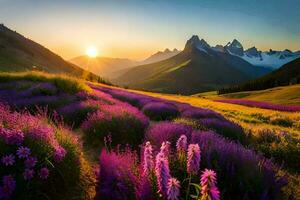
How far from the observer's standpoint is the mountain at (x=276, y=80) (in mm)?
134750

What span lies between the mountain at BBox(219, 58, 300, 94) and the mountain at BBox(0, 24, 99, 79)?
62180 millimetres

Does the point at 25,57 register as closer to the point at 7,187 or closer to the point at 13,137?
the point at 13,137

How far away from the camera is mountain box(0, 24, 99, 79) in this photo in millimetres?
62581

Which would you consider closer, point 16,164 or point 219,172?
point 16,164

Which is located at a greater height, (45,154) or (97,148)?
(45,154)

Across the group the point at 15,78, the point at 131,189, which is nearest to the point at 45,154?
the point at 131,189

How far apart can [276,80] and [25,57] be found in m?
101

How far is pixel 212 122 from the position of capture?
13.7m

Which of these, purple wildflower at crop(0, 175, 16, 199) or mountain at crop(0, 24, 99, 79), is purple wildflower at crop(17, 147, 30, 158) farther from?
mountain at crop(0, 24, 99, 79)

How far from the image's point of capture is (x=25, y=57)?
78.2m

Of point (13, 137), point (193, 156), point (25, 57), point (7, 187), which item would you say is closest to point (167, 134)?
point (13, 137)

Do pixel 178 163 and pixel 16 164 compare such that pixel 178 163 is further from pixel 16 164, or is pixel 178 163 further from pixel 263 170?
pixel 16 164

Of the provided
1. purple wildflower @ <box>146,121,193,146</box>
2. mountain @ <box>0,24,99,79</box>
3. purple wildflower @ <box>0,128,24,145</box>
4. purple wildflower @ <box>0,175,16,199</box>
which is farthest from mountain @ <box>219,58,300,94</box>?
purple wildflower @ <box>0,175,16,199</box>

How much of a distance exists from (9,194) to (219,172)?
332 centimetres
